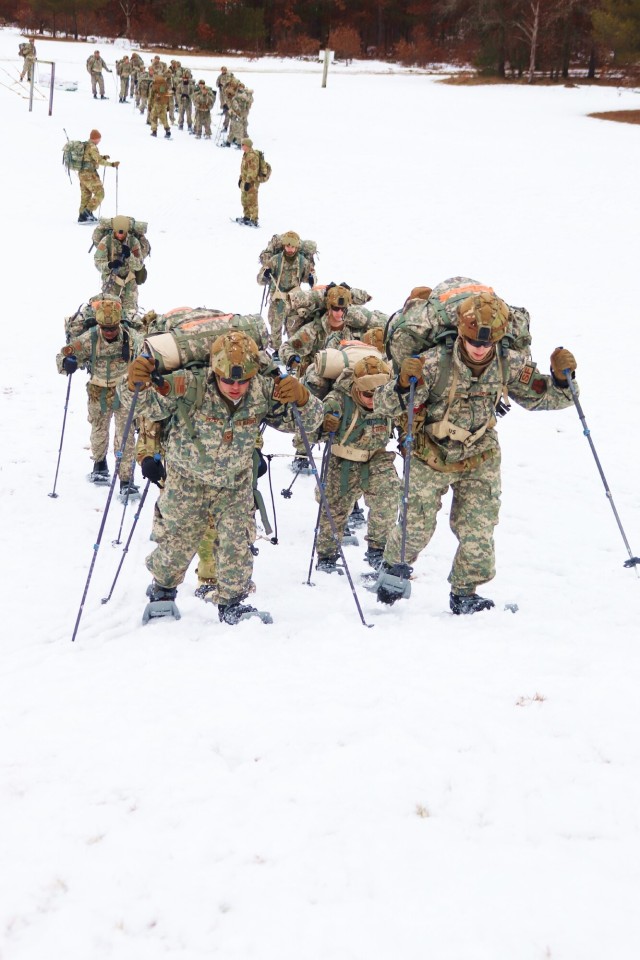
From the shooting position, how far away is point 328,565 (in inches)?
291

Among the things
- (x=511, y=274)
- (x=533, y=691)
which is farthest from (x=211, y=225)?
(x=533, y=691)

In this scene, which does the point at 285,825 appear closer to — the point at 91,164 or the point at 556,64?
the point at 91,164

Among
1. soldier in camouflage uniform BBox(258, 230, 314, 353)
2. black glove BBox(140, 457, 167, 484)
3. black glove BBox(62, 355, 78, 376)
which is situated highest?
soldier in camouflage uniform BBox(258, 230, 314, 353)

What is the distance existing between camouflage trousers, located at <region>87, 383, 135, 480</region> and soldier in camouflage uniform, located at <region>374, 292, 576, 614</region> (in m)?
3.73

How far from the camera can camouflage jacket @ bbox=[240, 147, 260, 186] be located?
19.4 m

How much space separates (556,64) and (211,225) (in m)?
36.7

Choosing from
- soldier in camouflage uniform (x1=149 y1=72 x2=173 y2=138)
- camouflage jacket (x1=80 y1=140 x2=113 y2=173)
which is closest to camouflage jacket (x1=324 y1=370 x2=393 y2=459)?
camouflage jacket (x1=80 y1=140 x2=113 y2=173)

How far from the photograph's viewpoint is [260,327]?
563 cm

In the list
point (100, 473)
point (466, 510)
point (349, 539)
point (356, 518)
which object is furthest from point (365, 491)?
point (100, 473)

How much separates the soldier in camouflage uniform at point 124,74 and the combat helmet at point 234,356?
32239 millimetres

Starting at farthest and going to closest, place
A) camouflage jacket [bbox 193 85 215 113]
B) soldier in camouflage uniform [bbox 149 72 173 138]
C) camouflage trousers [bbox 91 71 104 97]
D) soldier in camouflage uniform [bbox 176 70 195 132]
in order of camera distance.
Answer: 1. camouflage trousers [bbox 91 71 104 97]
2. soldier in camouflage uniform [bbox 176 70 195 132]
3. camouflage jacket [bbox 193 85 215 113]
4. soldier in camouflage uniform [bbox 149 72 173 138]

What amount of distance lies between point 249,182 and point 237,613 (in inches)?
619

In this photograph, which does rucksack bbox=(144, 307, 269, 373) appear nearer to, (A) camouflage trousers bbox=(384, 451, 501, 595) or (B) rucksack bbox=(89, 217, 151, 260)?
(A) camouflage trousers bbox=(384, 451, 501, 595)

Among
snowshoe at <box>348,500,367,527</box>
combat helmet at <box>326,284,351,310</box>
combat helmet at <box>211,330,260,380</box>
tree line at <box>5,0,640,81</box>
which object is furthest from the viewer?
tree line at <box>5,0,640,81</box>
